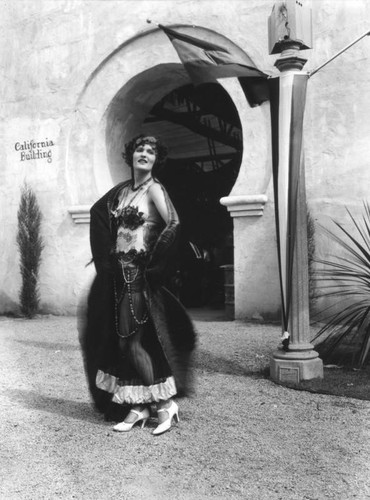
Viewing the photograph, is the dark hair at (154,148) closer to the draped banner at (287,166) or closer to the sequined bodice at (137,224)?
the sequined bodice at (137,224)

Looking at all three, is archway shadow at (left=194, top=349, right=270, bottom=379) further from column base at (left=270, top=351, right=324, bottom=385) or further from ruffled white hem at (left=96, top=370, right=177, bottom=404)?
ruffled white hem at (left=96, top=370, right=177, bottom=404)

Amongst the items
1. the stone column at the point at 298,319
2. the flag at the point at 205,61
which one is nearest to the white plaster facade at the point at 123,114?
the stone column at the point at 298,319

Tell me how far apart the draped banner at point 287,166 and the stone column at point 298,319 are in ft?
0.33

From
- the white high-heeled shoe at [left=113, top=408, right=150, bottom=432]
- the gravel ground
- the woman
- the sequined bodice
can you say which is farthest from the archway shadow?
the sequined bodice

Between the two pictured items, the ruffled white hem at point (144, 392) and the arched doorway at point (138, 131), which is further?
the arched doorway at point (138, 131)

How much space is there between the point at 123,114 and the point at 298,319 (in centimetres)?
611

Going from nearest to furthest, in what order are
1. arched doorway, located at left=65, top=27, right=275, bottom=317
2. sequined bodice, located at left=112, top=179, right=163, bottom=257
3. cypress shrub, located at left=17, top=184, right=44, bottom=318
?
sequined bodice, located at left=112, top=179, right=163, bottom=257 < arched doorway, located at left=65, top=27, right=275, bottom=317 < cypress shrub, located at left=17, top=184, right=44, bottom=318

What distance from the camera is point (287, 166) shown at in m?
5.50

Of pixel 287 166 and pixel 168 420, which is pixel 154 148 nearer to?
pixel 287 166

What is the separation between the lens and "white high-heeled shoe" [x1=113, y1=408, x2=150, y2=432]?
164 inches

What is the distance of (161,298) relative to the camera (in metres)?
4.33

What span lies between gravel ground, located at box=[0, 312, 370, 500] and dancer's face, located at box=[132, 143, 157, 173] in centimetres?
170

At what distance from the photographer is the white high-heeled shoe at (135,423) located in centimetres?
416

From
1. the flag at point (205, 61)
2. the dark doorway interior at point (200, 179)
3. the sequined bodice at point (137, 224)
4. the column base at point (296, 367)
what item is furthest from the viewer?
the dark doorway interior at point (200, 179)
